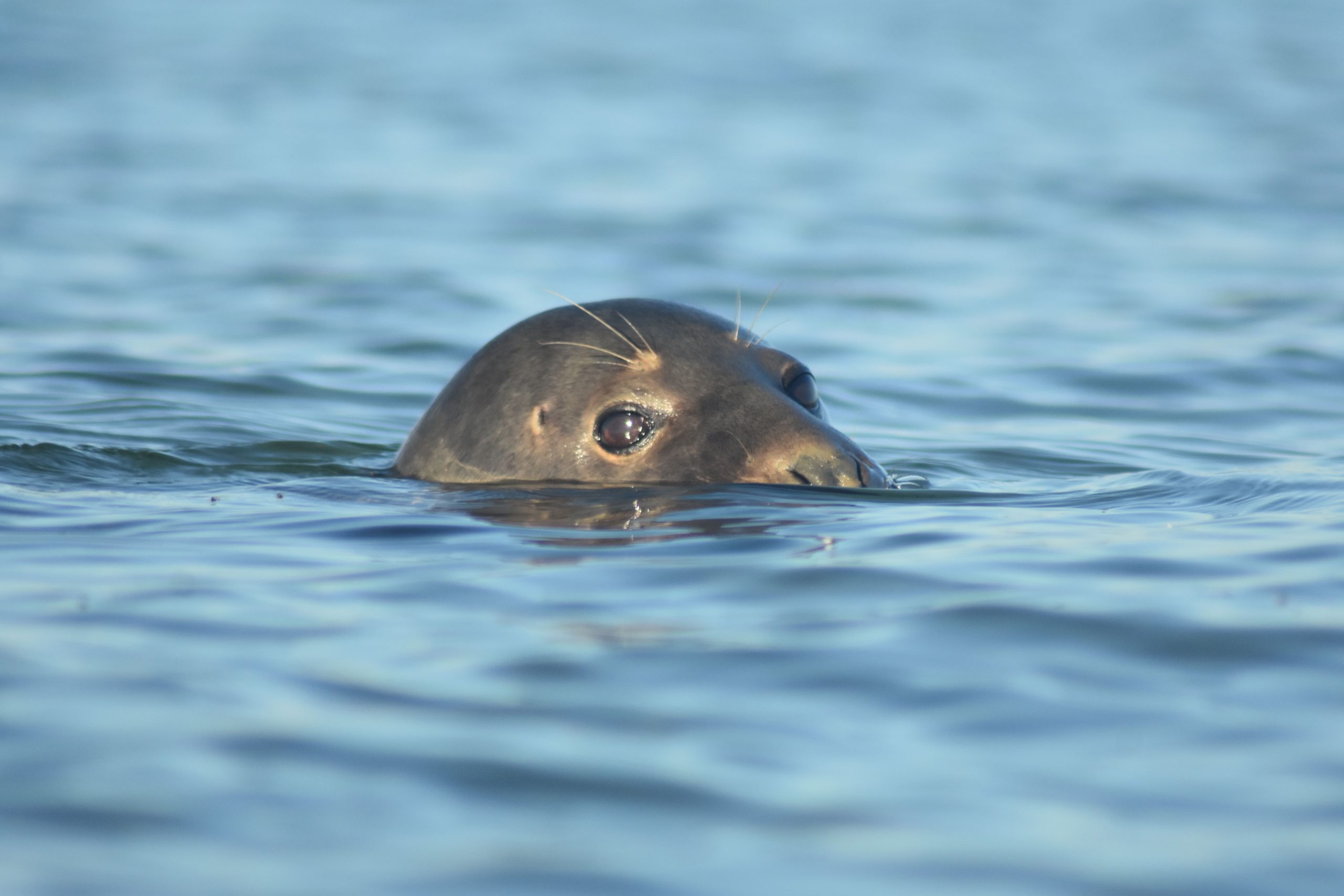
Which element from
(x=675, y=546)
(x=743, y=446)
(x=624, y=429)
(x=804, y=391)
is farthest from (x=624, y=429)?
(x=675, y=546)

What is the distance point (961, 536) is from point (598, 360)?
1519 millimetres

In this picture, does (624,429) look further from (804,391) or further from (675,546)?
(675,546)

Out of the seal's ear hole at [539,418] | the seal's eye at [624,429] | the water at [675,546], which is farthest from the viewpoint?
the seal's ear hole at [539,418]

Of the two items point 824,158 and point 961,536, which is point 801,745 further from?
point 824,158

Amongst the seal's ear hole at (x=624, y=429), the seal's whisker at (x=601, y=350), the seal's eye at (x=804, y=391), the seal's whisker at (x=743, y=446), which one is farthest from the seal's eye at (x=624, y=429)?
the seal's eye at (x=804, y=391)

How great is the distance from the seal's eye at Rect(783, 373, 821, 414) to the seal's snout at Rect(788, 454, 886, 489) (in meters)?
0.34

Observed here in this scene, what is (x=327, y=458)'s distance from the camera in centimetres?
786

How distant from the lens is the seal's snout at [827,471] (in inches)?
237

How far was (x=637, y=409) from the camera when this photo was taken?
6180 mm

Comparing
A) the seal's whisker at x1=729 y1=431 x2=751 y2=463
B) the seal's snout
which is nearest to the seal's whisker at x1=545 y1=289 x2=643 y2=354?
the seal's whisker at x1=729 y1=431 x2=751 y2=463

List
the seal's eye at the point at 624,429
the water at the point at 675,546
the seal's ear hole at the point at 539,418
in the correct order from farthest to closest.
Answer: the seal's ear hole at the point at 539,418 → the seal's eye at the point at 624,429 → the water at the point at 675,546

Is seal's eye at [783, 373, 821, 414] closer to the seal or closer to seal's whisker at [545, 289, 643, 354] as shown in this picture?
the seal

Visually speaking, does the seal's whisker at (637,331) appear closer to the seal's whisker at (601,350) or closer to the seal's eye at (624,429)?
the seal's whisker at (601,350)

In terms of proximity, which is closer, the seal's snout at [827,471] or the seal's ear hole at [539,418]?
the seal's snout at [827,471]
